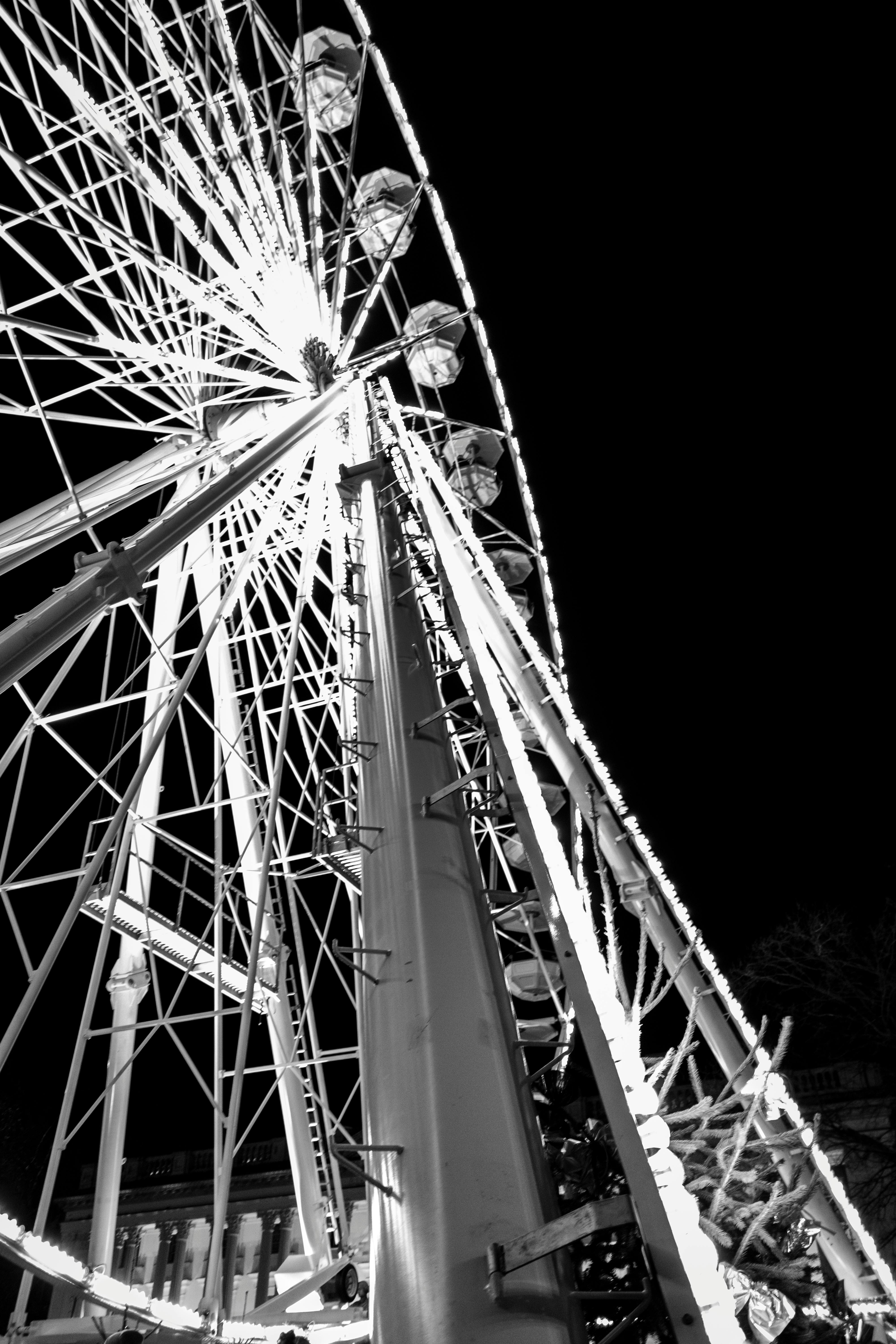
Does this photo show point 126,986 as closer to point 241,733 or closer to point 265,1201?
point 241,733

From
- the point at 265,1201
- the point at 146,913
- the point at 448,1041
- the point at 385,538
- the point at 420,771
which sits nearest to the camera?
the point at 448,1041

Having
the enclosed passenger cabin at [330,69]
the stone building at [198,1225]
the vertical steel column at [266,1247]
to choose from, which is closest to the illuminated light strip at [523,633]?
the enclosed passenger cabin at [330,69]

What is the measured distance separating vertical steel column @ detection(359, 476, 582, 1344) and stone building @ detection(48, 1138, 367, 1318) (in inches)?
1122

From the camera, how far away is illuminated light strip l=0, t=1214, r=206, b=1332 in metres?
7.25

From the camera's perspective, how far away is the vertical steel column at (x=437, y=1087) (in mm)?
3572

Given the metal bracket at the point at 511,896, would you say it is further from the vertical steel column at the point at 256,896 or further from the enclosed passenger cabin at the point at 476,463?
the enclosed passenger cabin at the point at 476,463

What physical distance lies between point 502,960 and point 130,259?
27.5 ft

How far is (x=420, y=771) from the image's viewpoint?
230 inches

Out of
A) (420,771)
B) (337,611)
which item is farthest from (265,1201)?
(420,771)

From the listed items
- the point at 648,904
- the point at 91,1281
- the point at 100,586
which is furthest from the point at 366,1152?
the point at 91,1281

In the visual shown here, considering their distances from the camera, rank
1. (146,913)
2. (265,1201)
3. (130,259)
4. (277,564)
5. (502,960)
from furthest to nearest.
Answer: (265,1201), (277,564), (130,259), (146,913), (502,960)

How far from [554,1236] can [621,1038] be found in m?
0.69

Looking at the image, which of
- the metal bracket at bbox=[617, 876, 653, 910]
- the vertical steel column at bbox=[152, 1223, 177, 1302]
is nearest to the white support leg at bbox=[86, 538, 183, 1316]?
the metal bracket at bbox=[617, 876, 653, 910]

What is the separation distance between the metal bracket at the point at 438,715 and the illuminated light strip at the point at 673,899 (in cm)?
91
